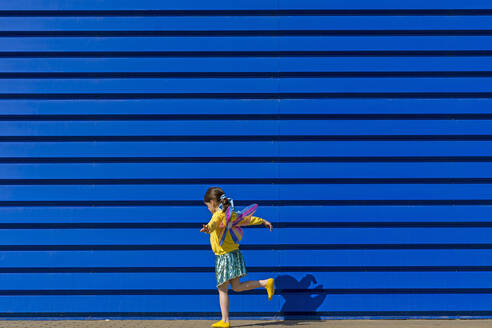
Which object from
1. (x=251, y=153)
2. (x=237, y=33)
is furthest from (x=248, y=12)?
(x=251, y=153)

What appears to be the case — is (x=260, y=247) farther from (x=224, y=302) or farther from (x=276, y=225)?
(x=224, y=302)

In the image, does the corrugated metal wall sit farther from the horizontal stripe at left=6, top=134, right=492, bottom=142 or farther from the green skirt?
the green skirt

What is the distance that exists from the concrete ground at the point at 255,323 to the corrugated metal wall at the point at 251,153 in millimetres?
127

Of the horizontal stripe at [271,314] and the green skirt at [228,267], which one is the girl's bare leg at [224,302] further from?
the horizontal stripe at [271,314]

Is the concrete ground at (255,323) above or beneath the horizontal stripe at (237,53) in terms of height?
beneath

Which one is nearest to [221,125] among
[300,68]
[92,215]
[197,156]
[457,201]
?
[197,156]

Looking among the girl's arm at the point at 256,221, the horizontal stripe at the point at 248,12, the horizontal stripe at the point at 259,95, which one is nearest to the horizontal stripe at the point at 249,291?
the girl's arm at the point at 256,221

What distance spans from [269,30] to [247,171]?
1534 millimetres

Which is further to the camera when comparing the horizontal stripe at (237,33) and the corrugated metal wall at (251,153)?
the horizontal stripe at (237,33)

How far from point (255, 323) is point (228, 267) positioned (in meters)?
0.73

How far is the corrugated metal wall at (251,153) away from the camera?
213 inches

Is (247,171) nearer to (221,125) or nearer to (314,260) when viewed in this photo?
(221,125)

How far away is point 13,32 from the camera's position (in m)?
5.64

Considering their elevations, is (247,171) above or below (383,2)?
below
